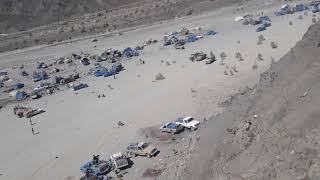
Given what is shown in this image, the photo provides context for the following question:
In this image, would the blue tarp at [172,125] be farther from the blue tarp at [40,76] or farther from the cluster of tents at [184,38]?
the blue tarp at [40,76]

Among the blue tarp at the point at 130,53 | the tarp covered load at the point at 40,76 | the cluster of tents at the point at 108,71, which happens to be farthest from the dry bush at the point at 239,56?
the tarp covered load at the point at 40,76

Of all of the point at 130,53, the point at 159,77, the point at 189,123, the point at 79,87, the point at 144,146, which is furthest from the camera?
the point at 130,53

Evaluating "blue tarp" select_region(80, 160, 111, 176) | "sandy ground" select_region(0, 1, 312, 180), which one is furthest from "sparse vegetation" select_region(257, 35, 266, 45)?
"blue tarp" select_region(80, 160, 111, 176)

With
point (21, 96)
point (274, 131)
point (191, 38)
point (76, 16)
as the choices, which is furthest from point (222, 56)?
point (76, 16)

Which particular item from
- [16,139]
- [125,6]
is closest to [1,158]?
[16,139]

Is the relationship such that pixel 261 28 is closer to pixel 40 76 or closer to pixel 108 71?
pixel 108 71

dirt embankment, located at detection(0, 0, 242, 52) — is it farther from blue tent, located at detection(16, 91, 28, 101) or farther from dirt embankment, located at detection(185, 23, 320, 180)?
dirt embankment, located at detection(185, 23, 320, 180)
